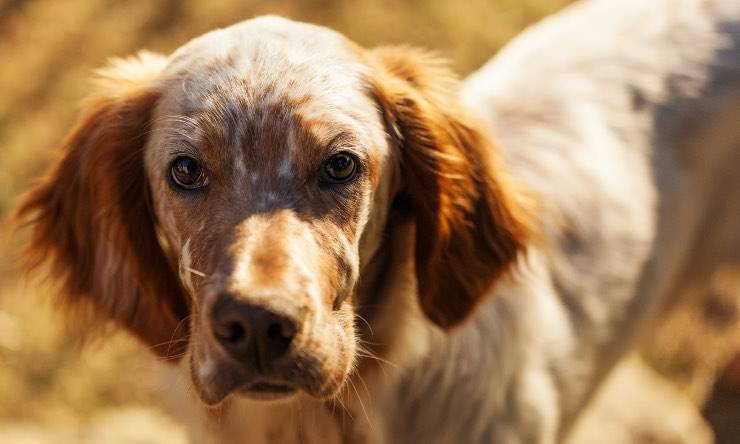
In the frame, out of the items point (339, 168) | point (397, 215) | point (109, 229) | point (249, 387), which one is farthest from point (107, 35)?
point (249, 387)

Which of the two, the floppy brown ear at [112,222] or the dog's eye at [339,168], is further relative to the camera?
the floppy brown ear at [112,222]

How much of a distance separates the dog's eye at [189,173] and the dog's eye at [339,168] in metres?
0.25

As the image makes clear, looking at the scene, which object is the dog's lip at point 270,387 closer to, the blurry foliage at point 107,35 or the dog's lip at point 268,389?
the dog's lip at point 268,389

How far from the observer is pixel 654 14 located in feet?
9.90

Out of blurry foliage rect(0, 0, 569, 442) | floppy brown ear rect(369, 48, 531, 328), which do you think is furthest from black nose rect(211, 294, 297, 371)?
blurry foliage rect(0, 0, 569, 442)

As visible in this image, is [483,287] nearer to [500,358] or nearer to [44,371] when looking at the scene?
[500,358]

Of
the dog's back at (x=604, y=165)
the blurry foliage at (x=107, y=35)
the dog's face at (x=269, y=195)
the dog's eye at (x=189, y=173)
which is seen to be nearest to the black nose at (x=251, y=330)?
the dog's face at (x=269, y=195)

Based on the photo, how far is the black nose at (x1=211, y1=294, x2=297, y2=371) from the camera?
5.51 feet

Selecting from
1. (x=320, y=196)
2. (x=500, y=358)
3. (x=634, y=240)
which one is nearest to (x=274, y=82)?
(x=320, y=196)

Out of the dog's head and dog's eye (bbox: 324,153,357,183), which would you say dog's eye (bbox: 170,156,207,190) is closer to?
the dog's head

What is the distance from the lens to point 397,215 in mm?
2260

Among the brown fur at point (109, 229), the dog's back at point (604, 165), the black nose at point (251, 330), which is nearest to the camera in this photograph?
the black nose at point (251, 330)

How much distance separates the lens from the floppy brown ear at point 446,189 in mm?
2188

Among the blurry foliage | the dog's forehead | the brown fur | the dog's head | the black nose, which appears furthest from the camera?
the blurry foliage
